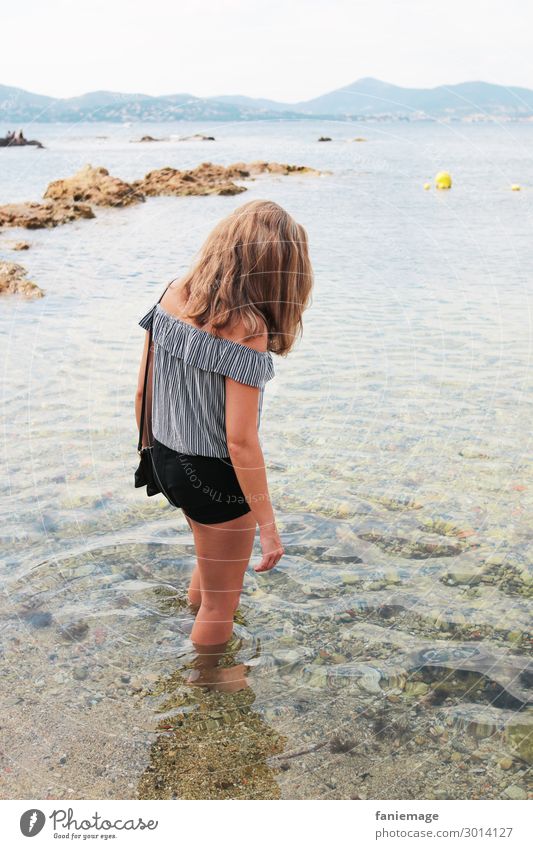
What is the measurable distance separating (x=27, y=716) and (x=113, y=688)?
15.0 inches

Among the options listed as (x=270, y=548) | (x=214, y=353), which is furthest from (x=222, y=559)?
(x=214, y=353)

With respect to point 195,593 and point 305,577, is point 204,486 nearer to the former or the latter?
point 195,593

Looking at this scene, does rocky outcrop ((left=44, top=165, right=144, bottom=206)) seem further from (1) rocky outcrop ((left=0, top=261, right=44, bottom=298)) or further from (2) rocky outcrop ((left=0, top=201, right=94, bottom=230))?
(1) rocky outcrop ((left=0, top=261, right=44, bottom=298))

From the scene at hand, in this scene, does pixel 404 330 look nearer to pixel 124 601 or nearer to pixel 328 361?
pixel 328 361

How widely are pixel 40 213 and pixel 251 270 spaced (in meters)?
13.1

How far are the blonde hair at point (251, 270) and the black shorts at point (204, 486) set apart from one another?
55 cm

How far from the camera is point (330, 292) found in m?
10.0

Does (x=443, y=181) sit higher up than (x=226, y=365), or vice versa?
(x=443, y=181)

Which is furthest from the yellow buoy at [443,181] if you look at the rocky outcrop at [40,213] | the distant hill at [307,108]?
the distant hill at [307,108]

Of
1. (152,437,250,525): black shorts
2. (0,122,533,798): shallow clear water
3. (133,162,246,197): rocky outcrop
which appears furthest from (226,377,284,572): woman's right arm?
(133,162,246,197): rocky outcrop

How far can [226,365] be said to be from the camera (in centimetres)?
272

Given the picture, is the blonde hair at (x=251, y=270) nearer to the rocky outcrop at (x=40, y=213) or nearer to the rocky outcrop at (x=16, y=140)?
the rocky outcrop at (x=16, y=140)

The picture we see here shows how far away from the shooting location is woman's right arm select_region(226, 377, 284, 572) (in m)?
2.75
